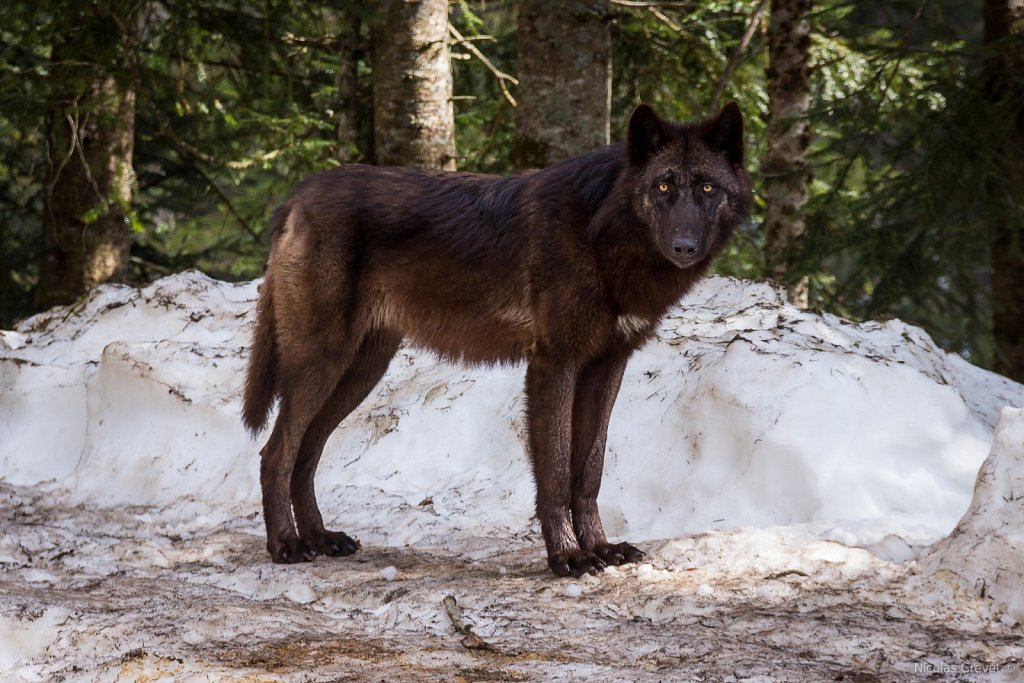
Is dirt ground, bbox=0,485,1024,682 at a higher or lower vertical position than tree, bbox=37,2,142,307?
lower

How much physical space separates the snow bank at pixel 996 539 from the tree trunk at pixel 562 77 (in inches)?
175

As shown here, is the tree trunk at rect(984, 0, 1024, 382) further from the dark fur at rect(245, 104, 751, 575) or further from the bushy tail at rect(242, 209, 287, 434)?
the bushy tail at rect(242, 209, 287, 434)

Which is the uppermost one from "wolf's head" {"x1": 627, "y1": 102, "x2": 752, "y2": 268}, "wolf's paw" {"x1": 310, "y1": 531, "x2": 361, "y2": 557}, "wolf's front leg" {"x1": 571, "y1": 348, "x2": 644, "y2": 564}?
"wolf's head" {"x1": 627, "y1": 102, "x2": 752, "y2": 268}

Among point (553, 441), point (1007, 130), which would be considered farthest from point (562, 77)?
point (553, 441)

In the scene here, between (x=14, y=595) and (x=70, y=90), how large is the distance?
5.88m

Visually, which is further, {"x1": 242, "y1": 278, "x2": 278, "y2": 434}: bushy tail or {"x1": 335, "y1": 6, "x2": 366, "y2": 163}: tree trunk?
{"x1": 335, "y1": 6, "x2": 366, "y2": 163}: tree trunk

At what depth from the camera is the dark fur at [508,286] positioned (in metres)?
4.55

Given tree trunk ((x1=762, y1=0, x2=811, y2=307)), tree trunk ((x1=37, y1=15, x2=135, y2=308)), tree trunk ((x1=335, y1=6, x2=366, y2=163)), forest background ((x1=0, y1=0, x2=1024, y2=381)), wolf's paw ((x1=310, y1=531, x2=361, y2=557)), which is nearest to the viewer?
wolf's paw ((x1=310, y1=531, x2=361, y2=557))

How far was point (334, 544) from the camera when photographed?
17.2 ft

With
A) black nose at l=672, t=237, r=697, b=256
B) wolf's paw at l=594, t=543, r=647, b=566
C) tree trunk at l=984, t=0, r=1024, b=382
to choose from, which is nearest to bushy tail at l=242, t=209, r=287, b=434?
wolf's paw at l=594, t=543, r=647, b=566

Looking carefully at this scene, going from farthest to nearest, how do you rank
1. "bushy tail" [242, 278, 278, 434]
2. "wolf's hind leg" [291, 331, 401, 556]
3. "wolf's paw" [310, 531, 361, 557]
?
"bushy tail" [242, 278, 278, 434] < "wolf's hind leg" [291, 331, 401, 556] < "wolf's paw" [310, 531, 361, 557]

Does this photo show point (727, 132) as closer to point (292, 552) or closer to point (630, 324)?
point (630, 324)

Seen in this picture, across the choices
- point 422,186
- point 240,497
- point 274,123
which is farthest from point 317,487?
point 274,123

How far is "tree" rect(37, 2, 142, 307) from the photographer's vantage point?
26.8 ft
